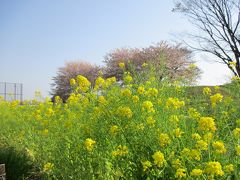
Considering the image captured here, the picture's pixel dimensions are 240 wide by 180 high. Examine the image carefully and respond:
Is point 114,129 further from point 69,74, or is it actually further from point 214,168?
point 69,74

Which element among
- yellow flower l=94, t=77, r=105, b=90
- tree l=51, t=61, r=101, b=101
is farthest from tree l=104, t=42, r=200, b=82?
yellow flower l=94, t=77, r=105, b=90

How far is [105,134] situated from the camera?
12.9 ft

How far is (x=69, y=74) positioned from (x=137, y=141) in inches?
1032

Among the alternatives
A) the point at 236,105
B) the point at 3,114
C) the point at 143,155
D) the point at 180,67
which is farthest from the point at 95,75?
the point at 143,155

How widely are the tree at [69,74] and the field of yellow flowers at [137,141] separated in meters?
22.6

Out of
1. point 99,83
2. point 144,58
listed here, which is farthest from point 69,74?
point 99,83

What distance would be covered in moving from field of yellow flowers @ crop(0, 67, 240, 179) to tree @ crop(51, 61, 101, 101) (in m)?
22.6

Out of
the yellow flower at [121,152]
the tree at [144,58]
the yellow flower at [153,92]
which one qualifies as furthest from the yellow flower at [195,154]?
the tree at [144,58]

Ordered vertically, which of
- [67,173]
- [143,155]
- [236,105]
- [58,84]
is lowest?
[67,173]

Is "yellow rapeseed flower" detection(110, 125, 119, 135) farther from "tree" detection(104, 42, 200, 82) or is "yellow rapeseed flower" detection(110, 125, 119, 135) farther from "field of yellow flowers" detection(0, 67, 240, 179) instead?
"tree" detection(104, 42, 200, 82)

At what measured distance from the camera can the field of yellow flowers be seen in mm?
2806

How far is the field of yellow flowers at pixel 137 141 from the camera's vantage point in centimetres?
281

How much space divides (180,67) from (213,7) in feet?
19.2

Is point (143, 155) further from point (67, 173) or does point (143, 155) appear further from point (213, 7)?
point (213, 7)
